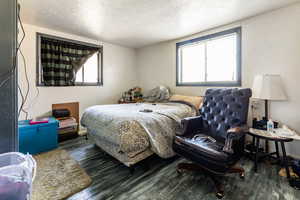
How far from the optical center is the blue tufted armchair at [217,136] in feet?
4.84

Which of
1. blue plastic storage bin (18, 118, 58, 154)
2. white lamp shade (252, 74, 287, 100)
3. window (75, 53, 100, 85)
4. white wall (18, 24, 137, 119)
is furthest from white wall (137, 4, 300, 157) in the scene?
blue plastic storage bin (18, 118, 58, 154)

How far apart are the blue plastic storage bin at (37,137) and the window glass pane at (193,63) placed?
303 cm

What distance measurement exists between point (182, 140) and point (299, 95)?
6.30 feet

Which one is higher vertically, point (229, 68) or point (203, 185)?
point (229, 68)

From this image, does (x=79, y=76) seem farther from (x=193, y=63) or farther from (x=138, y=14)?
(x=193, y=63)

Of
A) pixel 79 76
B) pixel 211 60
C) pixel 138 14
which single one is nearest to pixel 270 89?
pixel 211 60

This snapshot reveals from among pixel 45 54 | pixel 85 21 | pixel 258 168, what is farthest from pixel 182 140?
pixel 45 54

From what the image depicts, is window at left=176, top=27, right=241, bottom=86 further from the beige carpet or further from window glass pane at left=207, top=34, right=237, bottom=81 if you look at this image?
the beige carpet

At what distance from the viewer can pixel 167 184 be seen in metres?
1.67

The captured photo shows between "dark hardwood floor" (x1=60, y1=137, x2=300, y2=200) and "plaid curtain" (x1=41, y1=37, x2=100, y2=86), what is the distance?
1.97 m

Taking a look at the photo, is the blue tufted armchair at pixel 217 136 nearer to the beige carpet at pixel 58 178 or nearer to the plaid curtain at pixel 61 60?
the beige carpet at pixel 58 178

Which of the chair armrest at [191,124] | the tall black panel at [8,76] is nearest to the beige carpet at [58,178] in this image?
the tall black panel at [8,76]

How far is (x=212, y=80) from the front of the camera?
305 cm

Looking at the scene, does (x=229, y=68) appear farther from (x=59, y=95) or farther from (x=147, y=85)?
(x=59, y=95)
